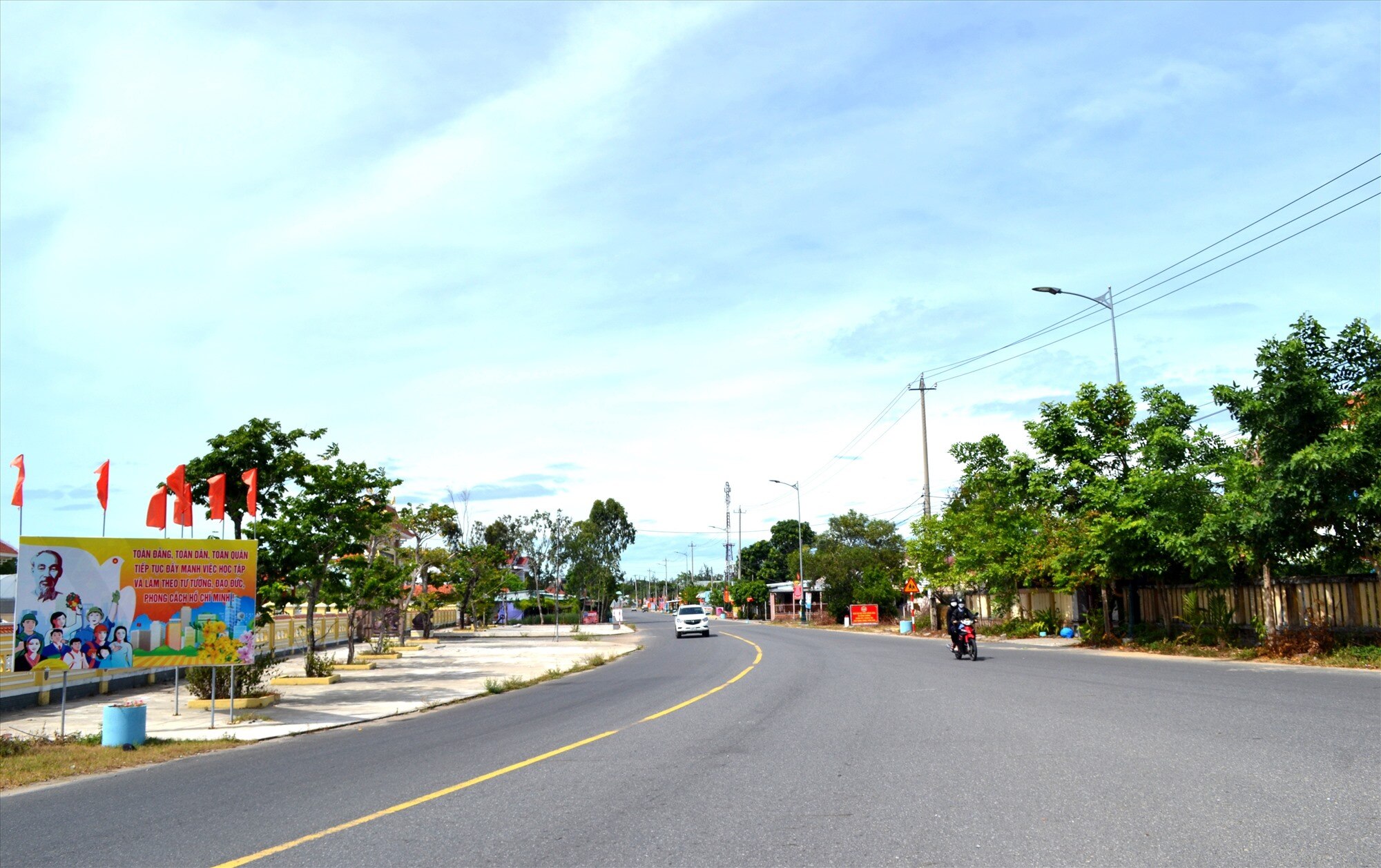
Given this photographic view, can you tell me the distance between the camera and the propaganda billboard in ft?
46.6

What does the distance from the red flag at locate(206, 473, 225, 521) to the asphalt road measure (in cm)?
668

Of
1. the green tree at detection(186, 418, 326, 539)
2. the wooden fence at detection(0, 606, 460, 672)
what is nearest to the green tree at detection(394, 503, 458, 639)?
the wooden fence at detection(0, 606, 460, 672)

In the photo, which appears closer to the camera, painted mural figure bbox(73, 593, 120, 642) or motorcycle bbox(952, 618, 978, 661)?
painted mural figure bbox(73, 593, 120, 642)

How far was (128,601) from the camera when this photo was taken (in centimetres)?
1536

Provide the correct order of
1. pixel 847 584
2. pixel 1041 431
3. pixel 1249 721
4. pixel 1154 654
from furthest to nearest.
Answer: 1. pixel 847 584
2. pixel 1041 431
3. pixel 1154 654
4. pixel 1249 721

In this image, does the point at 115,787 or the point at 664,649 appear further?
the point at 664,649

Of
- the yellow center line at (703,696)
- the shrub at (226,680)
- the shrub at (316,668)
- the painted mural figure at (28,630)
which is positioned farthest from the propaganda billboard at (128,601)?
the yellow center line at (703,696)

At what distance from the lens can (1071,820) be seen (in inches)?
279

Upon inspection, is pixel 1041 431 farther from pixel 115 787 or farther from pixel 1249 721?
pixel 115 787

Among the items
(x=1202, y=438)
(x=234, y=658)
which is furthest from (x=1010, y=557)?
(x=234, y=658)

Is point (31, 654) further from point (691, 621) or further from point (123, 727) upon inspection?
point (691, 621)

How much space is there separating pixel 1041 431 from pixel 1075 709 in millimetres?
19374

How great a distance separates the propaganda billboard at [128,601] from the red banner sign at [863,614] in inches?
2046

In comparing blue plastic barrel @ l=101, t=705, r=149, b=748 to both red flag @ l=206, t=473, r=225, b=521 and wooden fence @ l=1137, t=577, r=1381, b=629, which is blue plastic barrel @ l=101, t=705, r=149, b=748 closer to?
red flag @ l=206, t=473, r=225, b=521
